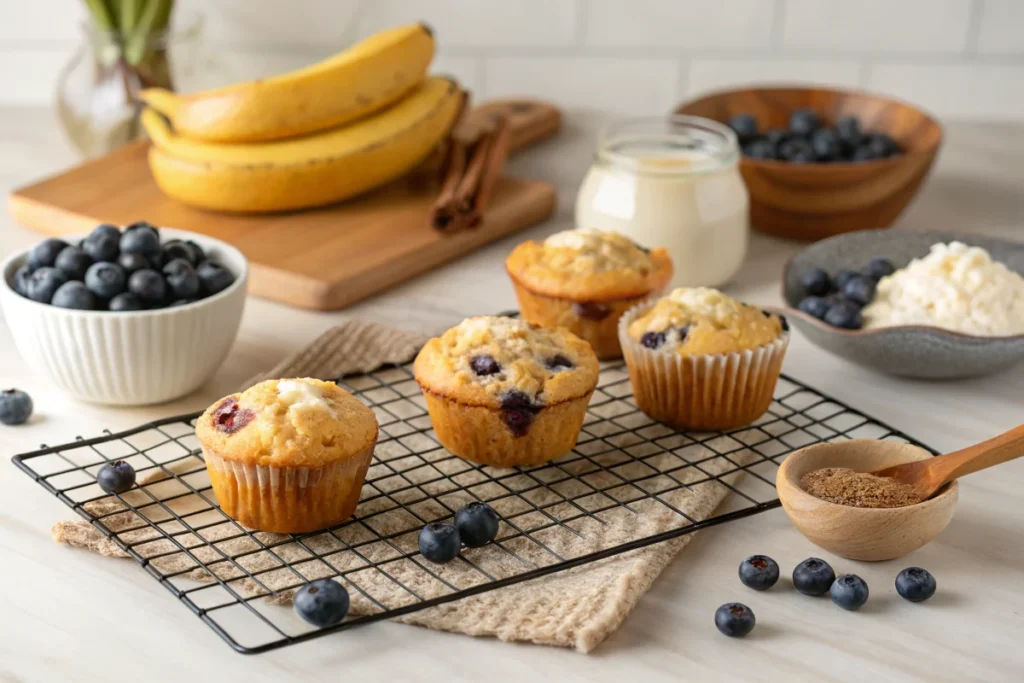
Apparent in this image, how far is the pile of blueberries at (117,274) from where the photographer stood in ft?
5.26

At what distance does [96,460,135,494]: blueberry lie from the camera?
1409mm

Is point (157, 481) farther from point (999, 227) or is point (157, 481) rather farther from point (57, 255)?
point (999, 227)

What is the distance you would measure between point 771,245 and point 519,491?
3.56 ft

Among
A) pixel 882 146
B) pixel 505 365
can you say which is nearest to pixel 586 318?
pixel 505 365

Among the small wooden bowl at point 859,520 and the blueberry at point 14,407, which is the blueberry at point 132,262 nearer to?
the blueberry at point 14,407

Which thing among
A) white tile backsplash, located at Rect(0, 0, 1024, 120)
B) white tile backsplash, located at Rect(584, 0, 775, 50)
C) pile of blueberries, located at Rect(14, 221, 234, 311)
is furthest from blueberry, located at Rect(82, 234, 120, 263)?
white tile backsplash, located at Rect(584, 0, 775, 50)

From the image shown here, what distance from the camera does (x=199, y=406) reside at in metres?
1.70

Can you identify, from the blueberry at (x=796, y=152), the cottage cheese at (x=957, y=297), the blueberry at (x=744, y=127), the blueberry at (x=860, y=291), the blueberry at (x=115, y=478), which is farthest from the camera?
the blueberry at (x=744, y=127)

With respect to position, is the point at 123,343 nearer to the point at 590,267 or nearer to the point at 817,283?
the point at 590,267

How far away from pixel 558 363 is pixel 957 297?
24.5 inches

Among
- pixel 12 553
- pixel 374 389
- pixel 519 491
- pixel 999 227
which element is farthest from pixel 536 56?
pixel 12 553

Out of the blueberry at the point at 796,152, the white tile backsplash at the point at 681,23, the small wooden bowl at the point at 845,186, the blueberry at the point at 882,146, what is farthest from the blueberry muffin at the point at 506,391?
the white tile backsplash at the point at 681,23

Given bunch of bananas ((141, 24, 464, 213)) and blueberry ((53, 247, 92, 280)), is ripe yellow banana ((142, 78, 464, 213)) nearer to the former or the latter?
bunch of bananas ((141, 24, 464, 213))

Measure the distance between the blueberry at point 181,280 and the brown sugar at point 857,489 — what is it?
Answer: 866mm
